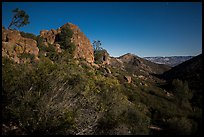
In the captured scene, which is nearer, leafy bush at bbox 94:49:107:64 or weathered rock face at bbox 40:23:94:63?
weathered rock face at bbox 40:23:94:63

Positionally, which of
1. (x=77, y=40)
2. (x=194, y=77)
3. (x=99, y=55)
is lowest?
(x=194, y=77)

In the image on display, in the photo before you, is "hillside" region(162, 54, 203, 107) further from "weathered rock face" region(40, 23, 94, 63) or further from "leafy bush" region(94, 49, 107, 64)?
"leafy bush" region(94, 49, 107, 64)

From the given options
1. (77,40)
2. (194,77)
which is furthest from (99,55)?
(194,77)

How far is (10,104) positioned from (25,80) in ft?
3.23

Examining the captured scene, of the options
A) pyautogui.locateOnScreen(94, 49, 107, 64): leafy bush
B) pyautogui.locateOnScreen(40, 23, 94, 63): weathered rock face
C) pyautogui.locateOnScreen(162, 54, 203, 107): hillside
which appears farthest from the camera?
pyautogui.locateOnScreen(94, 49, 107, 64): leafy bush

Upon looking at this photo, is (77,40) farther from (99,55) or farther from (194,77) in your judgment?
(194,77)

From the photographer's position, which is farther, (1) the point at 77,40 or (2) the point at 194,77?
(1) the point at 77,40

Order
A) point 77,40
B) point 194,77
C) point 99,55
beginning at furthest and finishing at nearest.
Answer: point 99,55 → point 77,40 → point 194,77

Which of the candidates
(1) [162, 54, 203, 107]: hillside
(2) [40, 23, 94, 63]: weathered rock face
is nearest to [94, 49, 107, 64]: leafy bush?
(2) [40, 23, 94, 63]: weathered rock face

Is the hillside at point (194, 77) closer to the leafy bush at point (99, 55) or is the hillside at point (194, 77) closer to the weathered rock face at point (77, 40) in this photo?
the weathered rock face at point (77, 40)

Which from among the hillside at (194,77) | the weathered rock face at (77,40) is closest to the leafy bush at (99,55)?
the weathered rock face at (77,40)

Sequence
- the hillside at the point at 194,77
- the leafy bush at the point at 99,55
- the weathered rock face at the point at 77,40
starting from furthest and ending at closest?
the leafy bush at the point at 99,55
the weathered rock face at the point at 77,40
the hillside at the point at 194,77

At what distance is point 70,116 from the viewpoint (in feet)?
18.2

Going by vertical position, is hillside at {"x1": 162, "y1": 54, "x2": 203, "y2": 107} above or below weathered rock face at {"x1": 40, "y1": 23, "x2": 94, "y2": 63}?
below
